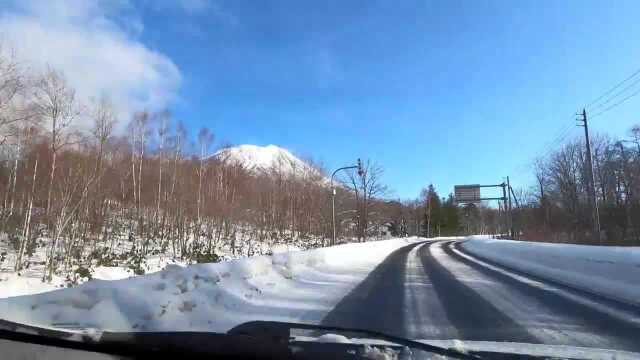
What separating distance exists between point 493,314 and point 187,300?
5.40 meters

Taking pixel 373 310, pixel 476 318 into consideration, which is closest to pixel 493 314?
pixel 476 318

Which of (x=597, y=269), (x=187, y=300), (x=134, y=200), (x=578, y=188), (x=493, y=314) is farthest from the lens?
(x=578, y=188)

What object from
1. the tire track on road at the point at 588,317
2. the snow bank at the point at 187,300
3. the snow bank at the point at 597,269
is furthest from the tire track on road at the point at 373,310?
the snow bank at the point at 597,269

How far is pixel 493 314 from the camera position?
8875mm

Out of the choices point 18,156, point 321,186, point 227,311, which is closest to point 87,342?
point 227,311

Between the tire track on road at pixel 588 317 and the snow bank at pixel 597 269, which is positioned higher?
the snow bank at pixel 597 269

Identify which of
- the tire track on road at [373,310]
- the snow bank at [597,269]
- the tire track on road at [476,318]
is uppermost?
the snow bank at [597,269]

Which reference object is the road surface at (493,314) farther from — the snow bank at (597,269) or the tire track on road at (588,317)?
the snow bank at (597,269)

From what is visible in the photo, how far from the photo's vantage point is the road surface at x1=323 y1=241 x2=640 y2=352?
681 centimetres

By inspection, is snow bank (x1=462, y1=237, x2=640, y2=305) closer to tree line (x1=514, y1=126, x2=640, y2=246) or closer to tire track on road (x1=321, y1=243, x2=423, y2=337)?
tire track on road (x1=321, y1=243, x2=423, y2=337)

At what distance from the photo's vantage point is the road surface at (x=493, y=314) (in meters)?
6.81

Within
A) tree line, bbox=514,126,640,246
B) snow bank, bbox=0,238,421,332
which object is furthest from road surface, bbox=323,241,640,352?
tree line, bbox=514,126,640,246

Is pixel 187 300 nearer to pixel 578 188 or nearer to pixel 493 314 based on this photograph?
pixel 493 314

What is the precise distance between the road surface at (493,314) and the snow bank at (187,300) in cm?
101
